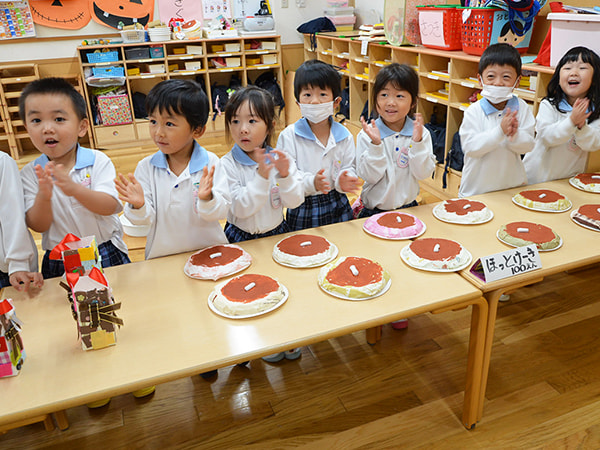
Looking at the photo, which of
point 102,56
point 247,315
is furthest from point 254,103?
point 102,56

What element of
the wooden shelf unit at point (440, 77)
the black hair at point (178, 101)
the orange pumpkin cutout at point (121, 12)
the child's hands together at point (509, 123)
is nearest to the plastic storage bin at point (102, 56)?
the orange pumpkin cutout at point (121, 12)

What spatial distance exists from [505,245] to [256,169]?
0.90m

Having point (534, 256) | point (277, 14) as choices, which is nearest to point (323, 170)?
point (534, 256)

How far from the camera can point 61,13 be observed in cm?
525

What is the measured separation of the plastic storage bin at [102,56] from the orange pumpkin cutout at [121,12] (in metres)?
0.51

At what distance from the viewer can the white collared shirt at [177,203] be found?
159 cm

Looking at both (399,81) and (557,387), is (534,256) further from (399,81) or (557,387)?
(399,81)

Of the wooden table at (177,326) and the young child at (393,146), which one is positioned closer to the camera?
the wooden table at (177,326)

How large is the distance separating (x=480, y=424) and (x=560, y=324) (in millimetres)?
806

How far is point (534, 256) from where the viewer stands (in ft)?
4.48

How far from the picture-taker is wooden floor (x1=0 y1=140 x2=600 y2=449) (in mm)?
1597

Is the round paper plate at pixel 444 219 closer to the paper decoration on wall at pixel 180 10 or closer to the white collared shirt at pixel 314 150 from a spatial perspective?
the white collared shirt at pixel 314 150

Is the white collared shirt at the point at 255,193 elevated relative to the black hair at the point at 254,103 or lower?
lower

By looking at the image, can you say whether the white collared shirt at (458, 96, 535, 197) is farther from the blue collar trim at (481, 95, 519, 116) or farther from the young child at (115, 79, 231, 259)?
the young child at (115, 79, 231, 259)
